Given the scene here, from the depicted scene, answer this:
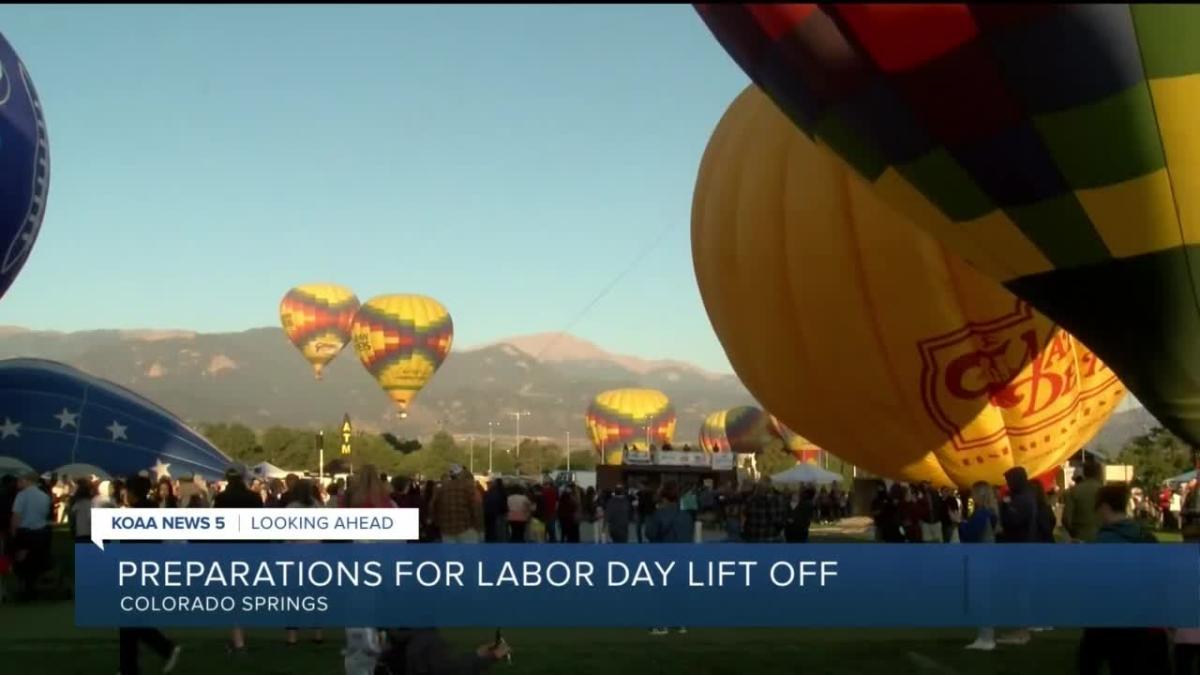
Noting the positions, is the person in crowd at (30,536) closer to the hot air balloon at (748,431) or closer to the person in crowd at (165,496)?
the person in crowd at (165,496)

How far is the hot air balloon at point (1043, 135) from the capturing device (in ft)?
23.3

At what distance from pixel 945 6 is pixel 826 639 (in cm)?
480

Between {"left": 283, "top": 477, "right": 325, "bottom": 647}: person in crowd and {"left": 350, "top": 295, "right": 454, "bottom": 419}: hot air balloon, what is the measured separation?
122 feet

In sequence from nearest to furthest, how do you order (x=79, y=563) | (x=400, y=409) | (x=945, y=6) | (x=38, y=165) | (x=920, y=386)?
1. (x=945, y=6)
2. (x=79, y=563)
3. (x=920, y=386)
4. (x=38, y=165)
5. (x=400, y=409)

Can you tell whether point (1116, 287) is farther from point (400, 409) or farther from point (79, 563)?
point (400, 409)

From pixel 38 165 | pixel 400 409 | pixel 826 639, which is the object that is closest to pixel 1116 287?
pixel 826 639

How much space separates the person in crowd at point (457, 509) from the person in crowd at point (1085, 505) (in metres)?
4.77

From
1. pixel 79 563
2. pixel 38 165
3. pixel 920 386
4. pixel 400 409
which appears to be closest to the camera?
pixel 79 563

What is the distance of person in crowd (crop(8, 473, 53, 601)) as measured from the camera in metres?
12.5

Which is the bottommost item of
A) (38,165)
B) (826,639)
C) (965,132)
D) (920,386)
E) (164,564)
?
(826,639)

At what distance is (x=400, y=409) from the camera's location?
47281 mm

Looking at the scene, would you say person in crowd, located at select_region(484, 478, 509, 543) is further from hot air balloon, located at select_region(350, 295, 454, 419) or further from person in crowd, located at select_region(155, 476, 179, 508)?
hot air balloon, located at select_region(350, 295, 454, 419)

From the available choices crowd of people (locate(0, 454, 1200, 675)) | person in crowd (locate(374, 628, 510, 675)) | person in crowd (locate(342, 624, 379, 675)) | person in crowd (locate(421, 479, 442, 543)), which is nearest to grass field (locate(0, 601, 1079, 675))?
crowd of people (locate(0, 454, 1200, 675))

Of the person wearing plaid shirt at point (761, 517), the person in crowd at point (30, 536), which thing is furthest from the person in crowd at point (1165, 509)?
the person in crowd at point (30, 536)
